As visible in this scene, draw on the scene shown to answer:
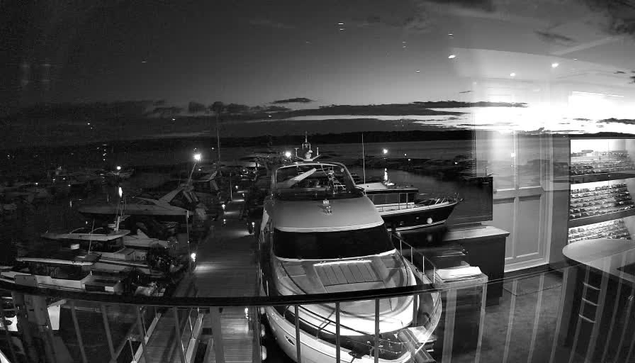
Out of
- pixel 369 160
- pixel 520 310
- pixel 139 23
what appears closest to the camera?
pixel 520 310

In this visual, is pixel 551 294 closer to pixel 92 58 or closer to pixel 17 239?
pixel 92 58

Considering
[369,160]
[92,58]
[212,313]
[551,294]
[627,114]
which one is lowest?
[551,294]

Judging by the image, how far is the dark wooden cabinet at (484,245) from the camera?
10.1 ft

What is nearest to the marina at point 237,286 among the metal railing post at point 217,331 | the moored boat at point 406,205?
the metal railing post at point 217,331

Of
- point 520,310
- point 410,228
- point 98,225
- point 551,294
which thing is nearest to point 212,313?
point 551,294

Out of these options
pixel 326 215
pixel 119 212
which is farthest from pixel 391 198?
pixel 119 212

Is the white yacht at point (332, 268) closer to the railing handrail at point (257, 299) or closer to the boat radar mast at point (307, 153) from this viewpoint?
the boat radar mast at point (307, 153)

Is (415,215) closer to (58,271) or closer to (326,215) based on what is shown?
(326,215)

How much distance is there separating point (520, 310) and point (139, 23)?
4.69m

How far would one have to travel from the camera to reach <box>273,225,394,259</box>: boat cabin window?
7.59 feet

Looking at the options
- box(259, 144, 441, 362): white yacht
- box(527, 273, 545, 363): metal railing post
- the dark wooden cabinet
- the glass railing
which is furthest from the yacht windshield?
box(527, 273, 545, 363): metal railing post

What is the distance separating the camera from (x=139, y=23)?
3.63m

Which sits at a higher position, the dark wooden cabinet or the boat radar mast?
the boat radar mast

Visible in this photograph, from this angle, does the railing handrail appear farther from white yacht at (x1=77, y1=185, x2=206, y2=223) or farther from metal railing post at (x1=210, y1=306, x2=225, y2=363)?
white yacht at (x1=77, y1=185, x2=206, y2=223)
